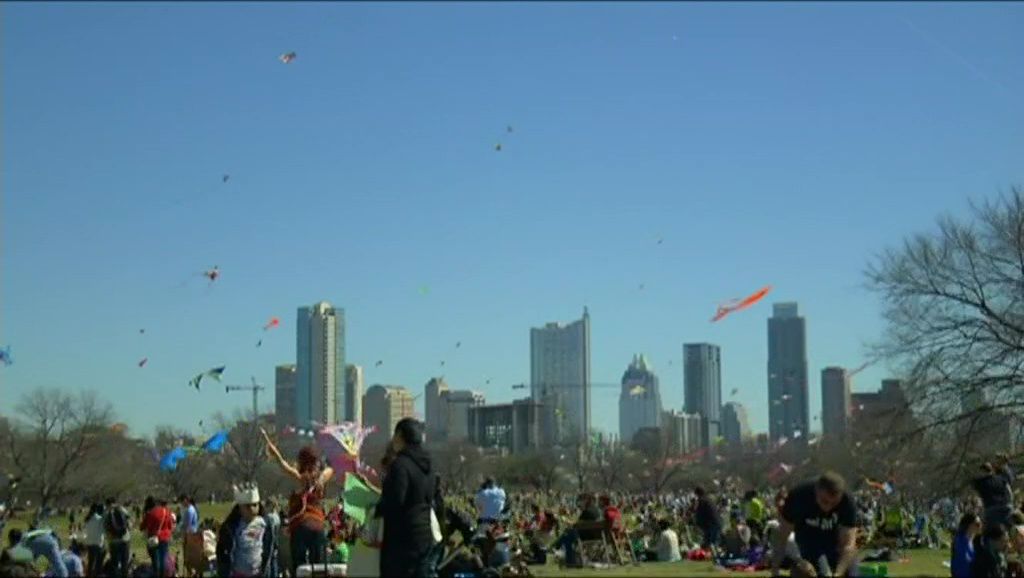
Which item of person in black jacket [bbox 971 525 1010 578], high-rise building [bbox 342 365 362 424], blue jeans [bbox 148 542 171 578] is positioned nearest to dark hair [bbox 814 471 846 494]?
person in black jacket [bbox 971 525 1010 578]

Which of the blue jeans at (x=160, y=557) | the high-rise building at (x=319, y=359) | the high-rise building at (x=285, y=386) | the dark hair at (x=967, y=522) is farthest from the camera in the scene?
the high-rise building at (x=285, y=386)

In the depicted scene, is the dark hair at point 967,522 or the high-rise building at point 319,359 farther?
the high-rise building at point 319,359

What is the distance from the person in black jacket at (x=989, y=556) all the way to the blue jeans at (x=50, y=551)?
9852 millimetres

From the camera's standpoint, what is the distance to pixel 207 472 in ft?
321

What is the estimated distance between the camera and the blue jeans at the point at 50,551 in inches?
645

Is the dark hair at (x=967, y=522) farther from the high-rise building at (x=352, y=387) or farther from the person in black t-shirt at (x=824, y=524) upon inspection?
the high-rise building at (x=352, y=387)

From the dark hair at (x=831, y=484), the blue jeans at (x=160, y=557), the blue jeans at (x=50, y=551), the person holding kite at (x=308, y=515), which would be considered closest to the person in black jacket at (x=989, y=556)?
the dark hair at (x=831, y=484)

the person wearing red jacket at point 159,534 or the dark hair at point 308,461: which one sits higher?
the dark hair at point 308,461

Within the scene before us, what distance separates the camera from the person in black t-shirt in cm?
1097

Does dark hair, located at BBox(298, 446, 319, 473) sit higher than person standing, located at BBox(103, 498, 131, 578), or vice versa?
dark hair, located at BBox(298, 446, 319, 473)

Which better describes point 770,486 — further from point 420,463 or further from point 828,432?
point 420,463

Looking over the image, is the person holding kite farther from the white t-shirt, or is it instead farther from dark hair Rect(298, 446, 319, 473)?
the white t-shirt

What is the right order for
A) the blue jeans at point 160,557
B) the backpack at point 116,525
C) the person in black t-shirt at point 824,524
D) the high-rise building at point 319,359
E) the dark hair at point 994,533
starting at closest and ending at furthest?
the person in black t-shirt at point 824,524
the dark hair at point 994,533
the backpack at point 116,525
the blue jeans at point 160,557
the high-rise building at point 319,359

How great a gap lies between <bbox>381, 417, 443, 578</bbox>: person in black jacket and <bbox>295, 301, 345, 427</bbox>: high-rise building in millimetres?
136861
